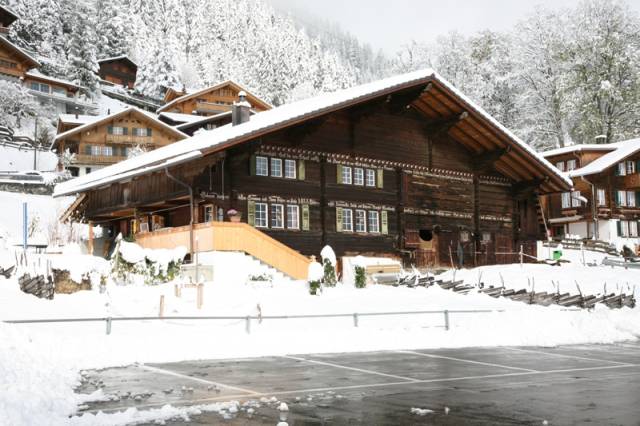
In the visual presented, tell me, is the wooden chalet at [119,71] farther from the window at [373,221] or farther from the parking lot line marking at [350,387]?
the parking lot line marking at [350,387]

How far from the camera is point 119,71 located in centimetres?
11338

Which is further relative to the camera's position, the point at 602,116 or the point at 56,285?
A: the point at 602,116

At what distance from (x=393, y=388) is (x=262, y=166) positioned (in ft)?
71.2

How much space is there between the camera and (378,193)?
3497cm

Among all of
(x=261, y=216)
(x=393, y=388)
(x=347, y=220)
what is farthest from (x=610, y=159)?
(x=393, y=388)

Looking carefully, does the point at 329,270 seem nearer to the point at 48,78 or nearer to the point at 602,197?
the point at 602,197

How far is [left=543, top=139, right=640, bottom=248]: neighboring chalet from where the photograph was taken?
2216 inches

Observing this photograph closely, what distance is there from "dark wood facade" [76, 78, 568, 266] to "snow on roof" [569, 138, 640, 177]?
16179mm

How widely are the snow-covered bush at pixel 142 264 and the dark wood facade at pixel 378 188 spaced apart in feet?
13.4

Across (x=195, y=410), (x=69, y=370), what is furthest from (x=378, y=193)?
(x=195, y=410)

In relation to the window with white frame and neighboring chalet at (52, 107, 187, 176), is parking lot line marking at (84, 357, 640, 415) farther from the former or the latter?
neighboring chalet at (52, 107, 187, 176)

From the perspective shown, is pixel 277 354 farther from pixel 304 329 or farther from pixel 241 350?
pixel 304 329

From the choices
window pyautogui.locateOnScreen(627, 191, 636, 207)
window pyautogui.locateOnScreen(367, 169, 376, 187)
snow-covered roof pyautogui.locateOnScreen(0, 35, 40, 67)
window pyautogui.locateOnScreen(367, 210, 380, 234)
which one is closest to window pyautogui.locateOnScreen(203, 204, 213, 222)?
window pyautogui.locateOnScreen(367, 210, 380, 234)

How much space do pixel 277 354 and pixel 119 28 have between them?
371 feet
